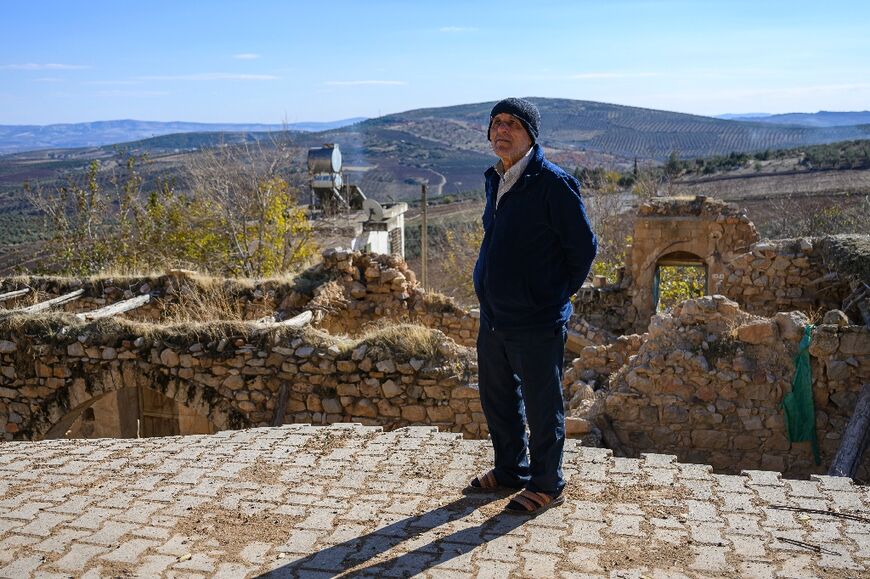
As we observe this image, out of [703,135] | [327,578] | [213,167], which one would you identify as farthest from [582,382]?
[703,135]

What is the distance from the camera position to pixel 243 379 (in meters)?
7.93

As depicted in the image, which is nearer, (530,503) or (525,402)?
(530,503)

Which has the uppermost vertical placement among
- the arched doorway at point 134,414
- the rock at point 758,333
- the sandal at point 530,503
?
the rock at point 758,333

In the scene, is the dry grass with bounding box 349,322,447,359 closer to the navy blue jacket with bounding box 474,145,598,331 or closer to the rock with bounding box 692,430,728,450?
the rock with bounding box 692,430,728,450

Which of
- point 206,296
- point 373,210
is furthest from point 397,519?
point 373,210

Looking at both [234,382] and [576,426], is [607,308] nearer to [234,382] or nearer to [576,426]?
[576,426]

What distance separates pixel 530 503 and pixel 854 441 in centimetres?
428

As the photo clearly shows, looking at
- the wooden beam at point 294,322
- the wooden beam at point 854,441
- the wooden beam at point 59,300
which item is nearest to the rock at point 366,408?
the wooden beam at point 294,322

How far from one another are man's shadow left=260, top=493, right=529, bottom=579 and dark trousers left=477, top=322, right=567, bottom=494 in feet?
1.10

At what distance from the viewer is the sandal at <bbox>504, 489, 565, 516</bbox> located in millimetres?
4070

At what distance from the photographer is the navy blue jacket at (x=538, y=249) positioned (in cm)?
394

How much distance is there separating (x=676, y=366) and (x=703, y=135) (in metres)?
76.1

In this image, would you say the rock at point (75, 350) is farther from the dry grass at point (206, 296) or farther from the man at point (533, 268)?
the man at point (533, 268)

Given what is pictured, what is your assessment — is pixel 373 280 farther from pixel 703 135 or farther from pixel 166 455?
pixel 703 135
